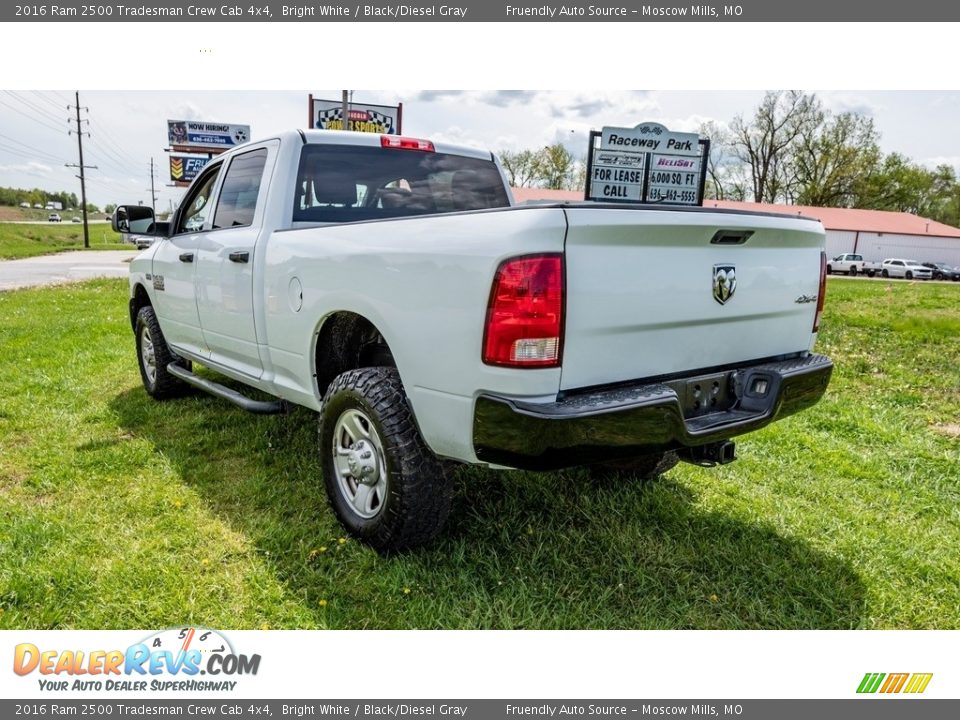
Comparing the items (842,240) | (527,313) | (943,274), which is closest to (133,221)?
(527,313)

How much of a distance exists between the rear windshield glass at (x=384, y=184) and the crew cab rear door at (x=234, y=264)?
0.86ft

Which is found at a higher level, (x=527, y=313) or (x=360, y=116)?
(x=360, y=116)

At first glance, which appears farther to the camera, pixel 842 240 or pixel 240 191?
pixel 842 240

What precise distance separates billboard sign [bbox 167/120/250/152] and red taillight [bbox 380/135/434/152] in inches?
1232

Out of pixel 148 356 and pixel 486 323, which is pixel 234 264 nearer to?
pixel 486 323

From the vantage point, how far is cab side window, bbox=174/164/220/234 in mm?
4668

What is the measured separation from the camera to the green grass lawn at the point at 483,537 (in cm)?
271

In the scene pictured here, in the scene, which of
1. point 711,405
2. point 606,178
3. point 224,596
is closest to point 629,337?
point 711,405

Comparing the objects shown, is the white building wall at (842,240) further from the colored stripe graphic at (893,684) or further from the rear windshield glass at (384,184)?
the colored stripe graphic at (893,684)

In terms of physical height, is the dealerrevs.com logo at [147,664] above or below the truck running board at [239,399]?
below

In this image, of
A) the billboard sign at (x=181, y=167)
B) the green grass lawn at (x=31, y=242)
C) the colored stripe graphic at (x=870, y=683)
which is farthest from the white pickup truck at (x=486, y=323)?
the green grass lawn at (x=31, y=242)

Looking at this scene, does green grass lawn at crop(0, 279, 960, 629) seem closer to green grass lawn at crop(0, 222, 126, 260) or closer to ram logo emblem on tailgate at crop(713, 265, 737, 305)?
ram logo emblem on tailgate at crop(713, 265, 737, 305)

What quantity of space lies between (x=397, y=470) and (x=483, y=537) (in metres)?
0.68

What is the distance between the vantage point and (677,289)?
2.61m
